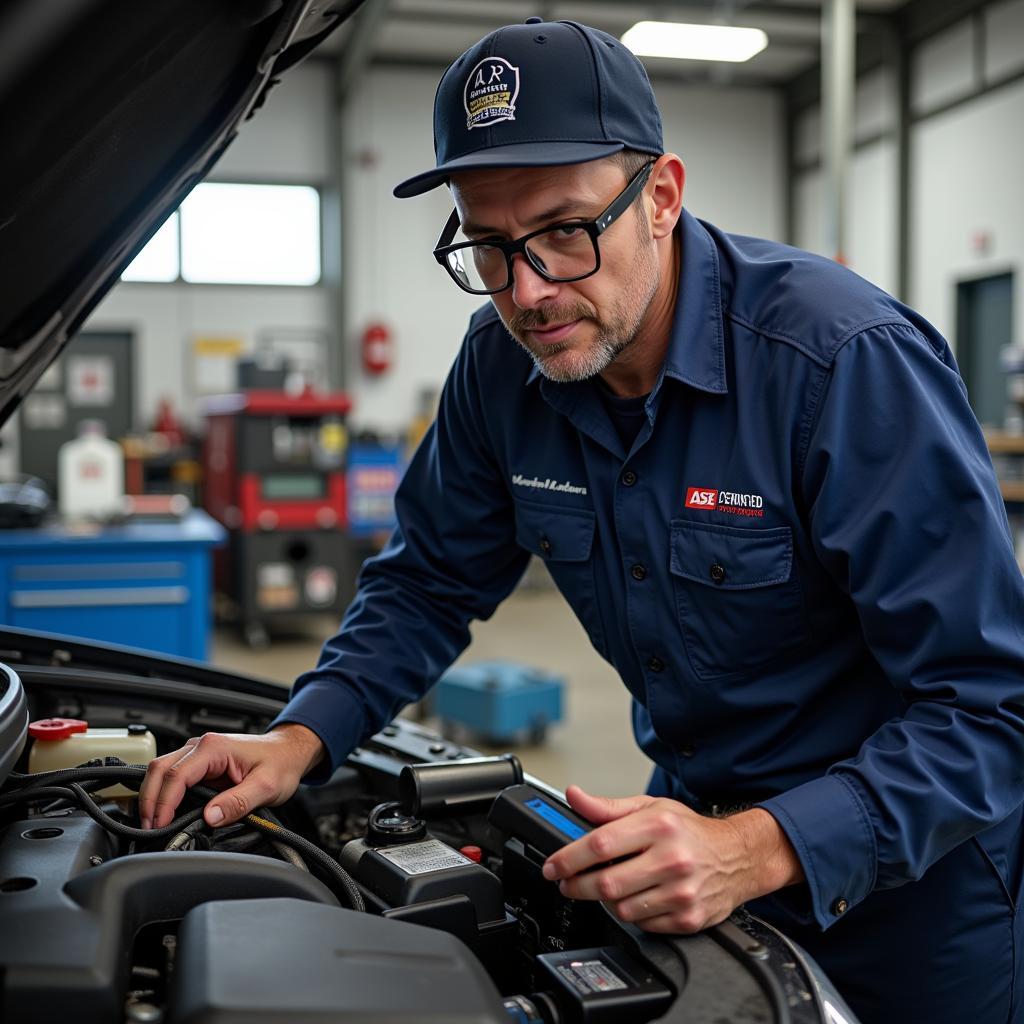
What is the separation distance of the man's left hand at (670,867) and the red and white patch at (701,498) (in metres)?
0.35

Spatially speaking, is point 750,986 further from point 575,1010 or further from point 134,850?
point 134,850

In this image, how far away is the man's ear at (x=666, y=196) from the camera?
116 centimetres

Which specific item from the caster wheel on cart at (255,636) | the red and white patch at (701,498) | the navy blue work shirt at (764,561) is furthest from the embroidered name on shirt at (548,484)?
the caster wheel on cart at (255,636)

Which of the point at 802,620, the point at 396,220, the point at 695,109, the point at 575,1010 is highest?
the point at 695,109

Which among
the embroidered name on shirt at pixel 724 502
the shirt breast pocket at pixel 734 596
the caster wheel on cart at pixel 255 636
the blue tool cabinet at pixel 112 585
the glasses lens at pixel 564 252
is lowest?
the caster wheel on cart at pixel 255 636

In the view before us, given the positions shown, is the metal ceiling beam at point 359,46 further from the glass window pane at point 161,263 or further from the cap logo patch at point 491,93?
the cap logo patch at point 491,93

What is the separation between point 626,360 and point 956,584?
0.45 meters

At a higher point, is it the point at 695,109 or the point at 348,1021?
the point at 695,109

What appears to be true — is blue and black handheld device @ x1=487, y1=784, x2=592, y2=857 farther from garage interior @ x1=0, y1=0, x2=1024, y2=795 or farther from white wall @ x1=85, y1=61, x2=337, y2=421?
white wall @ x1=85, y1=61, x2=337, y2=421

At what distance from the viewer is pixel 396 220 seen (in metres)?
9.19

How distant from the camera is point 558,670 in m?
5.28

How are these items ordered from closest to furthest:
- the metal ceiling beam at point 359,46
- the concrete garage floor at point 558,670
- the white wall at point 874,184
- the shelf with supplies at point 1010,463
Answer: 1. the concrete garage floor at point 558,670
2. the shelf with supplies at point 1010,463
3. the metal ceiling beam at point 359,46
4. the white wall at point 874,184

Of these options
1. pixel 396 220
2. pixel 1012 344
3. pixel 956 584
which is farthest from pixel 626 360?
pixel 396 220

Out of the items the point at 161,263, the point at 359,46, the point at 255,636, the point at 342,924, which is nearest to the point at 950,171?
the point at 359,46
